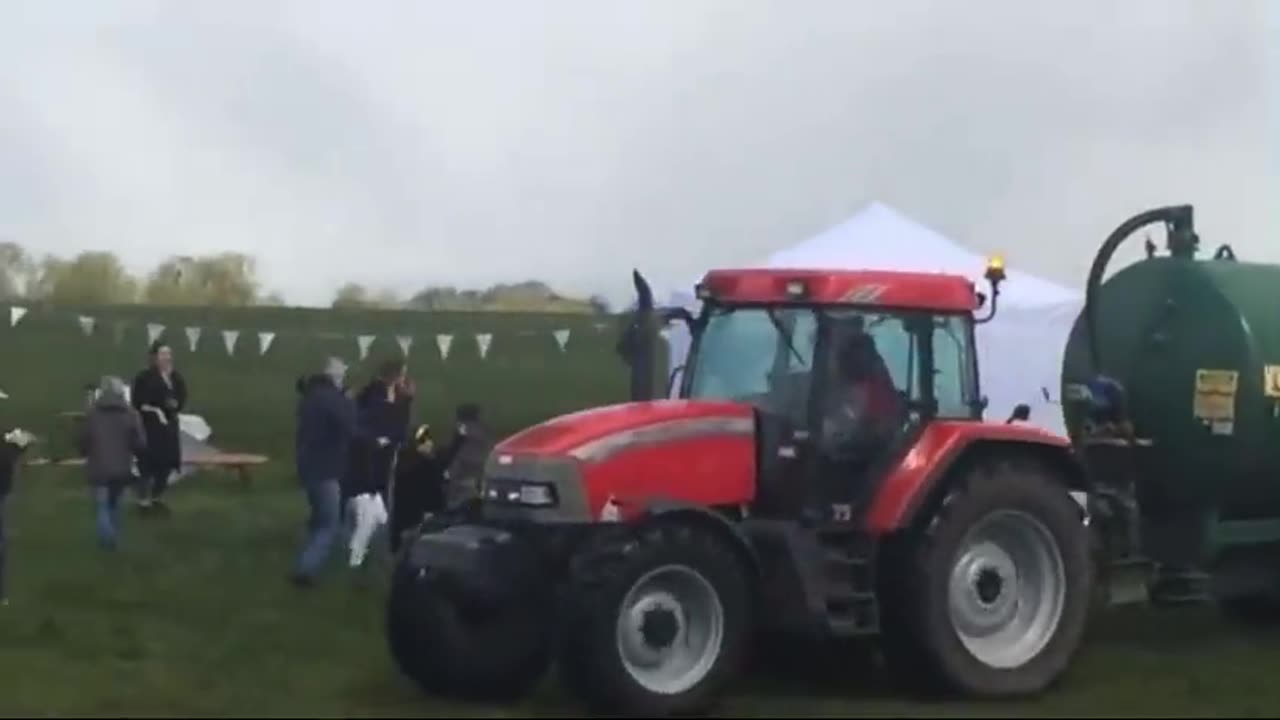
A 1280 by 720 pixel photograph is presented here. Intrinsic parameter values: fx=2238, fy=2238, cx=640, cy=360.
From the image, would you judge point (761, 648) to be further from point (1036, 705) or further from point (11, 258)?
point (11, 258)

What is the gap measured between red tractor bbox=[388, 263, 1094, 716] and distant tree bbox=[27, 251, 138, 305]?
4526cm

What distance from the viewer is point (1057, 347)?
18.6 m

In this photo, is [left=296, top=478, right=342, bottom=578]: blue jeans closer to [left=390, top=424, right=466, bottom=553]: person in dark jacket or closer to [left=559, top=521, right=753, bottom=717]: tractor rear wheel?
[left=390, top=424, right=466, bottom=553]: person in dark jacket

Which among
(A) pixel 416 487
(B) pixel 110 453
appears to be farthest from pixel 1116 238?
(B) pixel 110 453

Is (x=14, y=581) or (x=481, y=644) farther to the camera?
(x=14, y=581)

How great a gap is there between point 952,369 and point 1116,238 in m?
1.92

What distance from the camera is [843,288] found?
10.3 meters

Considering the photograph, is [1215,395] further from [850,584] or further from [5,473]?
[5,473]

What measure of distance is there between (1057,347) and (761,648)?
7914mm

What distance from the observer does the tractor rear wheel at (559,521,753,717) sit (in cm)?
922

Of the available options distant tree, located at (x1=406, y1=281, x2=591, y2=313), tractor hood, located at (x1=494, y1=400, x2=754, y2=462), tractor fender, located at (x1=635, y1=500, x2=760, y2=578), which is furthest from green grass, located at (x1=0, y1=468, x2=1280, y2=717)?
distant tree, located at (x1=406, y1=281, x2=591, y2=313)

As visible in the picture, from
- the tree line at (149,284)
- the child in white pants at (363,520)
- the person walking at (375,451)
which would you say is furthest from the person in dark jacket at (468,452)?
the tree line at (149,284)

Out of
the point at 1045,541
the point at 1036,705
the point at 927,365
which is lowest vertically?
the point at 1036,705

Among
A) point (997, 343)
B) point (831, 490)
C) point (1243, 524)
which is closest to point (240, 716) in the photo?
point (831, 490)
